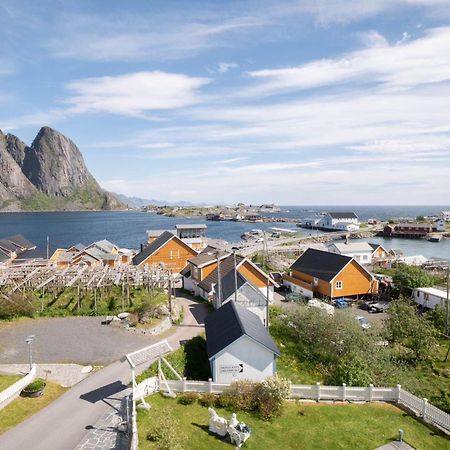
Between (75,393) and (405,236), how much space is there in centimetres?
14058

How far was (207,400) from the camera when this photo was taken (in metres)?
19.7

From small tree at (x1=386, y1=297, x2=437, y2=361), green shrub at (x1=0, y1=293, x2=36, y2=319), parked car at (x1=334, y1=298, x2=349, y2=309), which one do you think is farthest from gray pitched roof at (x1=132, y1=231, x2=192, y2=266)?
small tree at (x1=386, y1=297, x2=437, y2=361)

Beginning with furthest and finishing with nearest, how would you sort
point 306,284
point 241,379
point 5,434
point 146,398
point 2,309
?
1. point 306,284
2. point 2,309
3. point 241,379
4. point 146,398
5. point 5,434

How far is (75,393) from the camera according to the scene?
66.2 feet

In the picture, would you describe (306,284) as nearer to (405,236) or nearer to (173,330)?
(173,330)

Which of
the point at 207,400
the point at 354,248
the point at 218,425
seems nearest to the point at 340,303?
the point at 354,248

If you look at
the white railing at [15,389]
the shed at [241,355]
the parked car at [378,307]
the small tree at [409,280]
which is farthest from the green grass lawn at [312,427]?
the small tree at [409,280]

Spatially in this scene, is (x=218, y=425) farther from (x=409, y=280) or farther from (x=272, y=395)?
(x=409, y=280)

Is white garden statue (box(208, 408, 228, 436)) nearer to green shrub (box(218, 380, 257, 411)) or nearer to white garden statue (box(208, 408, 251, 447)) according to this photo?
white garden statue (box(208, 408, 251, 447))

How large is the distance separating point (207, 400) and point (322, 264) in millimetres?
33302

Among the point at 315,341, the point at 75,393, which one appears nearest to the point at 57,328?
the point at 75,393

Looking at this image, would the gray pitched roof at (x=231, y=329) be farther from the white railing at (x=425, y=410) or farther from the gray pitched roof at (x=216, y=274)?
the gray pitched roof at (x=216, y=274)

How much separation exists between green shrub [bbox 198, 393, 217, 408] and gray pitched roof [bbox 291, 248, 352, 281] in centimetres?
3001

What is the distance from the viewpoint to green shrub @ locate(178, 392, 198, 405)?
770 inches
